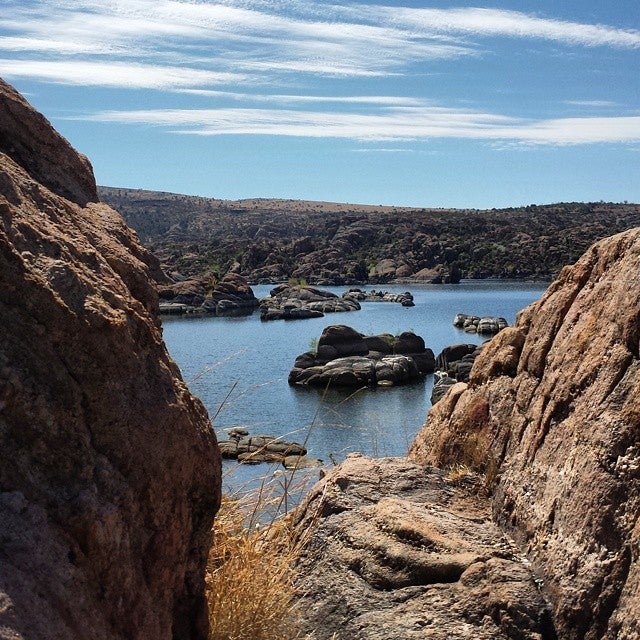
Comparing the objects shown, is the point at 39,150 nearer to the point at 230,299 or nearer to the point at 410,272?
the point at 230,299

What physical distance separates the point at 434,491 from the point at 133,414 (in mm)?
3209

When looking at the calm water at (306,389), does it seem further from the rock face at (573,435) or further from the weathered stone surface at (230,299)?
the weathered stone surface at (230,299)

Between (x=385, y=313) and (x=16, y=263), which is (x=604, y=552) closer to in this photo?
(x=16, y=263)

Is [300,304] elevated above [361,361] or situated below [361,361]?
below

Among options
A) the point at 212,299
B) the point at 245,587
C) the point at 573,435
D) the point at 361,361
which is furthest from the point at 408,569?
the point at 212,299

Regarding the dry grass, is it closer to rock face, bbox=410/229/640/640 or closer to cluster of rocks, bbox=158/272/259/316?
rock face, bbox=410/229/640/640

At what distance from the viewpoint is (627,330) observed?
4.91m

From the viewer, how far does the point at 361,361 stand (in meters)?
43.2

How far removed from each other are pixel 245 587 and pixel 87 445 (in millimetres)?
1407

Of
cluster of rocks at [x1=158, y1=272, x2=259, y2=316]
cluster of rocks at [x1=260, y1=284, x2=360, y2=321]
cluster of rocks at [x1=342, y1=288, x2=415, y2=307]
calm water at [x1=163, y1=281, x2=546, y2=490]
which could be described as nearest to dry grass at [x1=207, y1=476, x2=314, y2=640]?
calm water at [x1=163, y1=281, x2=546, y2=490]

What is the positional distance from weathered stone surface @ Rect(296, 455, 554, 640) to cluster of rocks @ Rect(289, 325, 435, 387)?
33.3 m

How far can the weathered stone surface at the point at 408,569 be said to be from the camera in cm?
460

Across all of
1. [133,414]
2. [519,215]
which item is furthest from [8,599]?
[519,215]

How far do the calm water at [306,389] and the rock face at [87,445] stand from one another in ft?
4.90
